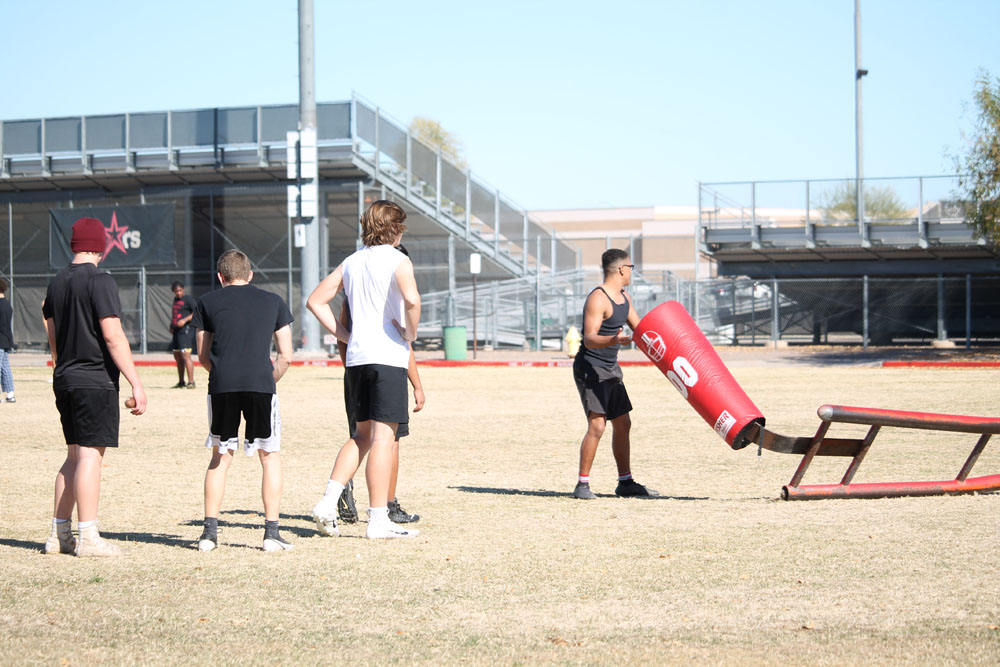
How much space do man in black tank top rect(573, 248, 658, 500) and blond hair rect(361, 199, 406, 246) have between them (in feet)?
6.55

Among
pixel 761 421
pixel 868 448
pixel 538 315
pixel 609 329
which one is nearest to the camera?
pixel 868 448

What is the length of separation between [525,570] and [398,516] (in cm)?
172

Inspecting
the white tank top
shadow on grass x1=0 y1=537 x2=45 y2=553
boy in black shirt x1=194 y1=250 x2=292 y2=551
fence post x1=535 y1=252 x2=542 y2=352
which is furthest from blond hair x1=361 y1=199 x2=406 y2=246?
fence post x1=535 y1=252 x2=542 y2=352

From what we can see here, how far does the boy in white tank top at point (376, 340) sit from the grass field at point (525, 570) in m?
0.33

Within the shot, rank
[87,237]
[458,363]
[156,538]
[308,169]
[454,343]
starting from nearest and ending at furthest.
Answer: [87,237] → [156,538] → [458,363] → [454,343] → [308,169]

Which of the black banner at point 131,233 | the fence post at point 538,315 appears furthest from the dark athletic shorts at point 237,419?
the black banner at point 131,233

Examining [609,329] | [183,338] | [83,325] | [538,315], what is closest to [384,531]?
[83,325]

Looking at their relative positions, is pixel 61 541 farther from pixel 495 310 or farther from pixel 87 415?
pixel 495 310

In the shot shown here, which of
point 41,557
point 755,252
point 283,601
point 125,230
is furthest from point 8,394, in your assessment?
point 755,252

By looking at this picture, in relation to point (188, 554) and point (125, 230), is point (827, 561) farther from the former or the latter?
point (125, 230)

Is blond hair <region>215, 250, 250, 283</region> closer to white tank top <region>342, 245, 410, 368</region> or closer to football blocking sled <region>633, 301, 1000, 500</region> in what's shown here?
white tank top <region>342, 245, 410, 368</region>

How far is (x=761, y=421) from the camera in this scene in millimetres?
8031

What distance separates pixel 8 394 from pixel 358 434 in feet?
39.4

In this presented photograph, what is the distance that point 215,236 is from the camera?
125ft
